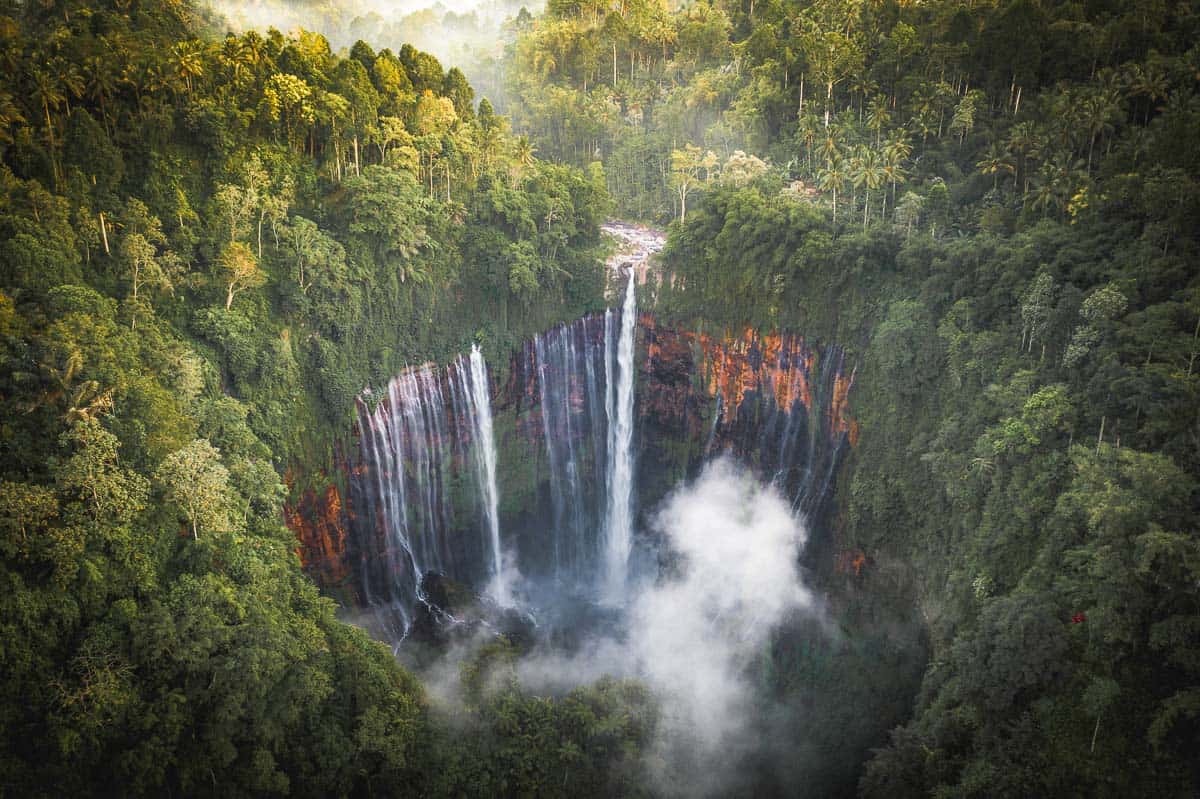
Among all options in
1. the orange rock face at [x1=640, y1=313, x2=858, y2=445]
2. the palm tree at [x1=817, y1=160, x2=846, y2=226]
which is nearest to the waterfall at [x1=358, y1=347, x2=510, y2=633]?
the orange rock face at [x1=640, y1=313, x2=858, y2=445]

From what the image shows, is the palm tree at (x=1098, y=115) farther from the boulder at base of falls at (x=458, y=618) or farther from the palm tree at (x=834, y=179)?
the boulder at base of falls at (x=458, y=618)

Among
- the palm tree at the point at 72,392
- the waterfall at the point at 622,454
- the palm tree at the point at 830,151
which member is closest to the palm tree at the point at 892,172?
the palm tree at the point at 830,151

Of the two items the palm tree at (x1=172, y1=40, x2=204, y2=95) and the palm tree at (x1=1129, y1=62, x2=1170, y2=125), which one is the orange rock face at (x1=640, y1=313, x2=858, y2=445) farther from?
the palm tree at (x1=172, y1=40, x2=204, y2=95)

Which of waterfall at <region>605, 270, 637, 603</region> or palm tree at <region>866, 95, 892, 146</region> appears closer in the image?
waterfall at <region>605, 270, 637, 603</region>

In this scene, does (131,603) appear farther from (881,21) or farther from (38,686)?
(881,21)

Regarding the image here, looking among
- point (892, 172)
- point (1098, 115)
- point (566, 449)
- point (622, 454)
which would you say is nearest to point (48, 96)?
point (566, 449)

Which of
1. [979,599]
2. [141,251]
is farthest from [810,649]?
[141,251]

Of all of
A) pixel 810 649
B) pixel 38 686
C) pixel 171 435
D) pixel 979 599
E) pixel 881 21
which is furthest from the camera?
pixel 881 21
